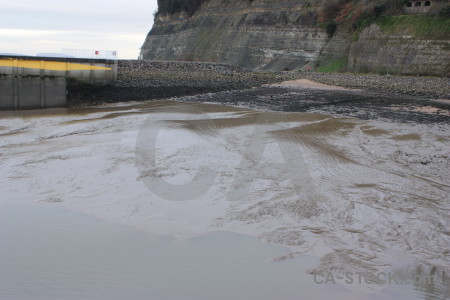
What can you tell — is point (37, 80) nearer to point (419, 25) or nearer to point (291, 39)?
point (419, 25)

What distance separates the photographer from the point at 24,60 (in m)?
20.5

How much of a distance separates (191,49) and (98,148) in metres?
52.8

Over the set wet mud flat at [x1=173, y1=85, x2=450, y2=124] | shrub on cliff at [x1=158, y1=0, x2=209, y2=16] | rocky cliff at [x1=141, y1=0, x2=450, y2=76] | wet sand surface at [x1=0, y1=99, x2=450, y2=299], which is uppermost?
shrub on cliff at [x1=158, y1=0, x2=209, y2=16]

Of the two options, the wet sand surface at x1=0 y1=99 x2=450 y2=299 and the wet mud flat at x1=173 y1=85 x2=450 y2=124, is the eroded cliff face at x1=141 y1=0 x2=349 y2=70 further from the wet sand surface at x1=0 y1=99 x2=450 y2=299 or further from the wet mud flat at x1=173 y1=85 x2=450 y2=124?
the wet sand surface at x1=0 y1=99 x2=450 y2=299

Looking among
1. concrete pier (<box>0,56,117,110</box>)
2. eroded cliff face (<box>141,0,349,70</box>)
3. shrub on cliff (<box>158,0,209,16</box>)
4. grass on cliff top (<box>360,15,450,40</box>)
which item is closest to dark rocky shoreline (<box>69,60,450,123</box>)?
concrete pier (<box>0,56,117,110</box>)

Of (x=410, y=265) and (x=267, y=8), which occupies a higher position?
(x=267, y=8)

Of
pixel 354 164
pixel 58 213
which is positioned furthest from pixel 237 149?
pixel 58 213

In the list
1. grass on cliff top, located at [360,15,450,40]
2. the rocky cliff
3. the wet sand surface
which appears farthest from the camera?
the rocky cliff

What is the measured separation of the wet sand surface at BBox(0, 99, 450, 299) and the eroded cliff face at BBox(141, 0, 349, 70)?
3060 cm

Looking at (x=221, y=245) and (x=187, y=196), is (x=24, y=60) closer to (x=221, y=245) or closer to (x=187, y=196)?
(x=187, y=196)

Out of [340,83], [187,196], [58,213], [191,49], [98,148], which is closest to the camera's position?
[58,213]

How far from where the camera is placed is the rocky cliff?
114 ft

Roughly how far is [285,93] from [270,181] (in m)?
17.9

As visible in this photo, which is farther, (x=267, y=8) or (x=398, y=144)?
(x=267, y=8)
